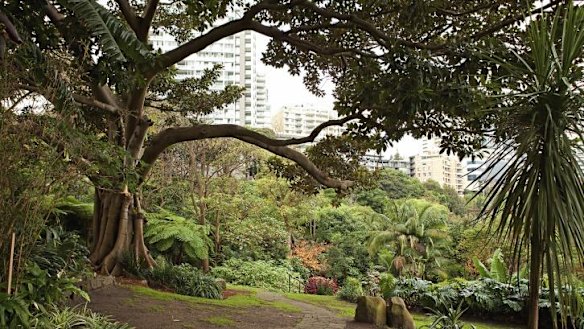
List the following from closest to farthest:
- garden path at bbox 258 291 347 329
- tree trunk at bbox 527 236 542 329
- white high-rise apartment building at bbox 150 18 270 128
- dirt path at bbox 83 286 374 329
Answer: tree trunk at bbox 527 236 542 329 → dirt path at bbox 83 286 374 329 → garden path at bbox 258 291 347 329 → white high-rise apartment building at bbox 150 18 270 128

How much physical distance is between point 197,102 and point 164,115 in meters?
5.85

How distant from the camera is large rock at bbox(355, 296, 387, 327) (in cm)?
741

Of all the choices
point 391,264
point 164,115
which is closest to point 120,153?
point 164,115

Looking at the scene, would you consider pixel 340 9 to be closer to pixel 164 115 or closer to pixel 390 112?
pixel 390 112

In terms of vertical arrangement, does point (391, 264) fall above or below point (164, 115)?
below

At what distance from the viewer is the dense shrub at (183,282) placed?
885 cm

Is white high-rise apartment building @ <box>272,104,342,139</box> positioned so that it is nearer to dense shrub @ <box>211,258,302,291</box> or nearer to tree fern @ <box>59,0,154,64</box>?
dense shrub @ <box>211,258,302,291</box>

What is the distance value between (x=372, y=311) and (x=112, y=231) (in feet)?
16.1

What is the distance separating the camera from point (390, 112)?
4.91 meters

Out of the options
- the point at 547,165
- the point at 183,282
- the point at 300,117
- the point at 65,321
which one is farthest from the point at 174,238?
the point at 300,117

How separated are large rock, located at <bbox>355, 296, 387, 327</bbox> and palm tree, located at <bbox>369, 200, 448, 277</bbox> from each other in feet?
35.4

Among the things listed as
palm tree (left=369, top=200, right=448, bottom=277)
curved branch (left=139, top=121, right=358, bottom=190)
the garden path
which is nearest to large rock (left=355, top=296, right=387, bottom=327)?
the garden path

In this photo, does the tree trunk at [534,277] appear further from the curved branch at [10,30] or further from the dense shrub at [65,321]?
the curved branch at [10,30]

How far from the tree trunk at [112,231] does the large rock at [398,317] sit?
4.87 meters
